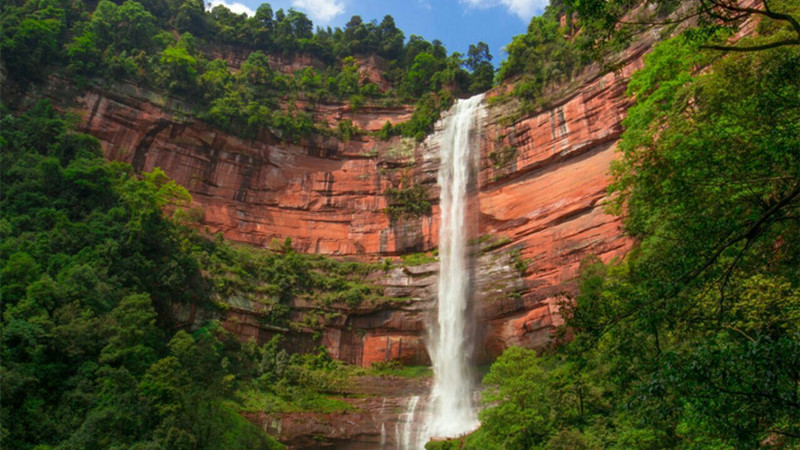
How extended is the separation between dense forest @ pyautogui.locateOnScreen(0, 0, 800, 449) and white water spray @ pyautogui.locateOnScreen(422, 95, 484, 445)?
2.32 metres

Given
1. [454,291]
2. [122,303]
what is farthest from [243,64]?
[122,303]

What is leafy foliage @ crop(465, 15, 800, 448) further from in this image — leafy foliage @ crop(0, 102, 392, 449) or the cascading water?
the cascading water

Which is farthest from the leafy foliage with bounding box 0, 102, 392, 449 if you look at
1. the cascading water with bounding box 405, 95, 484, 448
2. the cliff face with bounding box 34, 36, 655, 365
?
the cascading water with bounding box 405, 95, 484, 448

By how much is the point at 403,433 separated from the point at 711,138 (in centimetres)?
1984

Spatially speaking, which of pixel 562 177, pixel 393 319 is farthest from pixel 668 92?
pixel 393 319

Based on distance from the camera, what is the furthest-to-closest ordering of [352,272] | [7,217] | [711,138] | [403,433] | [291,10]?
1. [291,10]
2. [352,272]
3. [403,433]
4. [7,217]
5. [711,138]

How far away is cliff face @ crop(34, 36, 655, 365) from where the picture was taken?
26594 mm

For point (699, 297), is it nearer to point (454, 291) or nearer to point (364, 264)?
point (454, 291)

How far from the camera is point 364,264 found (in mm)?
32406

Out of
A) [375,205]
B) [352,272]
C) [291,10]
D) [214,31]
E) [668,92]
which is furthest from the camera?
[291,10]

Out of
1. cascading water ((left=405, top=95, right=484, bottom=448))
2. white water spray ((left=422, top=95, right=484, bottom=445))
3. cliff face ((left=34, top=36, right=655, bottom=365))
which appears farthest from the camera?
cliff face ((left=34, top=36, right=655, bottom=365))

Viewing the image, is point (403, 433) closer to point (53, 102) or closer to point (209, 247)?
point (209, 247)

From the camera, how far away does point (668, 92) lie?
45.7 feet

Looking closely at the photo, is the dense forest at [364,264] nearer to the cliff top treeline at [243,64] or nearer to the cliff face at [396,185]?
the cliff top treeline at [243,64]
